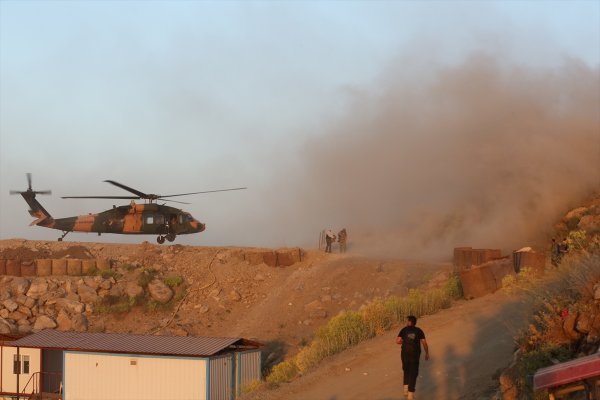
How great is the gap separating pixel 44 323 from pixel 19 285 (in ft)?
11.0

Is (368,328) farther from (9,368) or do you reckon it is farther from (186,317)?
(186,317)

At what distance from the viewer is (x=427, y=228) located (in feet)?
152

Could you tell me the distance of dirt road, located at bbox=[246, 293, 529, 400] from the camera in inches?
687

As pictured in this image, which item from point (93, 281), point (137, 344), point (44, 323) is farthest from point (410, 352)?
point (93, 281)

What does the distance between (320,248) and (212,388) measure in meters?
21.9

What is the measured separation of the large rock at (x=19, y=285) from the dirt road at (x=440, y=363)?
73.1ft

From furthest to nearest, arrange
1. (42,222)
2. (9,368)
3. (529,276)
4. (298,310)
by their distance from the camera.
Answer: (42,222), (298,310), (9,368), (529,276)

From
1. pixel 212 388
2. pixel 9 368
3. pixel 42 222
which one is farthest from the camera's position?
pixel 42 222

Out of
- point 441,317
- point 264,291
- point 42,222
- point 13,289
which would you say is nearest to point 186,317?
point 264,291

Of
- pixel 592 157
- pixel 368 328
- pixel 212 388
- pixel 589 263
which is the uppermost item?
pixel 592 157

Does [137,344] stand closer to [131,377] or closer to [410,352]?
[131,377]

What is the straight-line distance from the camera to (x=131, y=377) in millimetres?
27250

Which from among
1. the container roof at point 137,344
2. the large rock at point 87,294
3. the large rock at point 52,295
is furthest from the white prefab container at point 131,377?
the large rock at point 87,294

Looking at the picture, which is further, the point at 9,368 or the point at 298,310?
the point at 298,310
